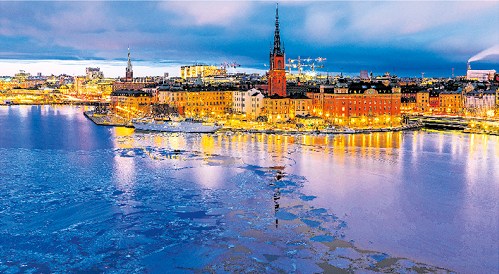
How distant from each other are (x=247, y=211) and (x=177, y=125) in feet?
64.5

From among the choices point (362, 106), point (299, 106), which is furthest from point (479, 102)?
point (299, 106)

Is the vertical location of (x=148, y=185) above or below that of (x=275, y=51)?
below

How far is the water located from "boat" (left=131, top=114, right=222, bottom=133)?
927 cm

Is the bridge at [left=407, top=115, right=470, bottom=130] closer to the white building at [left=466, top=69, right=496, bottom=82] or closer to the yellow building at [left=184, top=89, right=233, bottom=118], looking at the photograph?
the yellow building at [left=184, top=89, right=233, bottom=118]

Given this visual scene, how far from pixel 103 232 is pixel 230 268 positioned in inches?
116

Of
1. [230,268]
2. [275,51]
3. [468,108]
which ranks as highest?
[275,51]

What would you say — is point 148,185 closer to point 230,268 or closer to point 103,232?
point 103,232

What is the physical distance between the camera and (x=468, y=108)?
1639 inches

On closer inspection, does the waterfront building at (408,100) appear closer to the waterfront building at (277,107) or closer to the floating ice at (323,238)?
the waterfront building at (277,107)

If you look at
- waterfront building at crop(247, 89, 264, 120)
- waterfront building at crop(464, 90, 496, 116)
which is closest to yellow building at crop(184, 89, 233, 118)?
waterfront building at crop(247, 89, 264, 120)

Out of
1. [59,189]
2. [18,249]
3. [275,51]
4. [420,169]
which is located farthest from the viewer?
[275,51]

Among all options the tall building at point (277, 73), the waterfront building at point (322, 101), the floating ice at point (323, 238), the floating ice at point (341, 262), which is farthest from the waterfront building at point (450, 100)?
the floating ice at point (341, 262)

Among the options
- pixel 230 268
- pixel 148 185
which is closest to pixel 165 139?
pixel 148 185

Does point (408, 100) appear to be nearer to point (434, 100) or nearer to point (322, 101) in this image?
A: point (434, 100)
